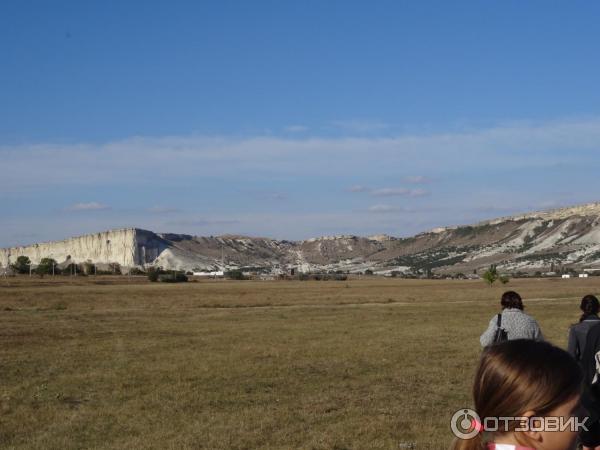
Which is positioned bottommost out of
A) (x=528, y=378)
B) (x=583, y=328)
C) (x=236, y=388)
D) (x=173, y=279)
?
(x=236, y=388)

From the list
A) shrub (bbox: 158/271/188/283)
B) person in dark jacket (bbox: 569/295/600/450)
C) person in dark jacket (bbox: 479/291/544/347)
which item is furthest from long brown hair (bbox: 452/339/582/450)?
shrub (bbox: 158/271/188/283)

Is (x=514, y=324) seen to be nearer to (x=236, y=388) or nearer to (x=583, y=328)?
(x=583, y=328)

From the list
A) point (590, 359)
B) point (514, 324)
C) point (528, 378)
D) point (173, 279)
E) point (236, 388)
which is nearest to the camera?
point (528, 378)

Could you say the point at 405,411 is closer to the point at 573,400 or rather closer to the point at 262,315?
the point at 573,400

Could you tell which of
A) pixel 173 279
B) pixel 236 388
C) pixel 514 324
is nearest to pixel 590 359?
pixel 514 324

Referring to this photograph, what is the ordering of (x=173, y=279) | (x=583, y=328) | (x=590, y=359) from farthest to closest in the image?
(x=173, y=279)
(x=583, y=328)
(x=590, y=359)

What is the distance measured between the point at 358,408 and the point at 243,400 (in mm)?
2299

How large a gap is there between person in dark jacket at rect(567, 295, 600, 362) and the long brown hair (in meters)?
6.11

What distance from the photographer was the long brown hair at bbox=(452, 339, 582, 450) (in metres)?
2.40

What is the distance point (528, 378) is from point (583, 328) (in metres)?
6.50

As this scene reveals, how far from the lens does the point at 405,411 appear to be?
12.9 metres

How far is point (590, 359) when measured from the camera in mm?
7848

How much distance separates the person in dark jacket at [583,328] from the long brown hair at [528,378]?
20.0ft

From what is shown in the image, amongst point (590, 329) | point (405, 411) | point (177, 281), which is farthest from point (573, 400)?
point (177, 281)
